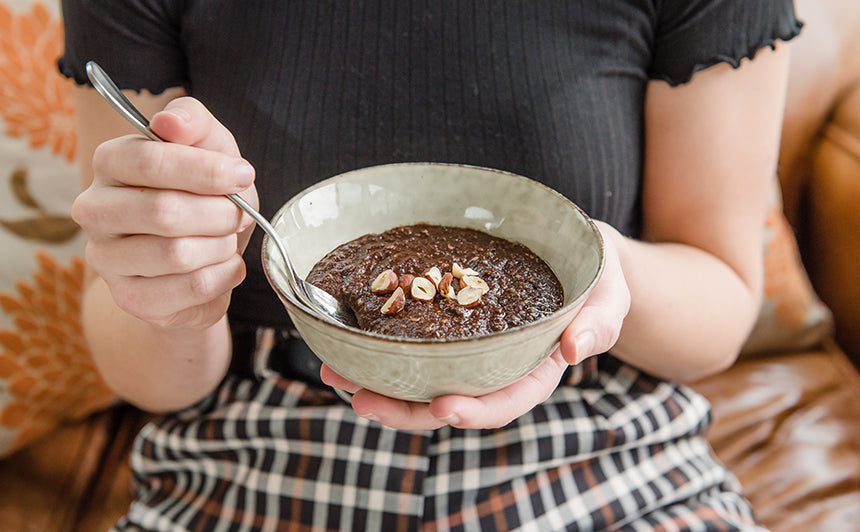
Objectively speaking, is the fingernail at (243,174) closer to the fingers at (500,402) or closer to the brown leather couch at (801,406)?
the fingers at (500,402)

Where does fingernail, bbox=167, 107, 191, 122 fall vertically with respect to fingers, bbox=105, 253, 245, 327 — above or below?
above

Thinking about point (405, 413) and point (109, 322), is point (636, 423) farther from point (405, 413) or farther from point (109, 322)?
point (109, 322)

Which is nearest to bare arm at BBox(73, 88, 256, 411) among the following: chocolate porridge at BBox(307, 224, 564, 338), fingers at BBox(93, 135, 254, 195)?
fingers at BBox(93, 135, 254, 195)

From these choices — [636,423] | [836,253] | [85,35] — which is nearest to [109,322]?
[85,35]

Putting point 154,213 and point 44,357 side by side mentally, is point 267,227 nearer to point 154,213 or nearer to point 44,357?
point 154,213

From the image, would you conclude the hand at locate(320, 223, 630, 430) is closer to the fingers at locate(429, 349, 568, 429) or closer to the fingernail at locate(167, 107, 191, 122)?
the fingers at locate(429, 349, 568, 429)

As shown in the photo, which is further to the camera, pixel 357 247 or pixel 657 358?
pixel 657 358

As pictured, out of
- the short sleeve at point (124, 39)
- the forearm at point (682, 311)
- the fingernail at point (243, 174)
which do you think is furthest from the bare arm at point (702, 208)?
the short sleeve at point (124, 39)
